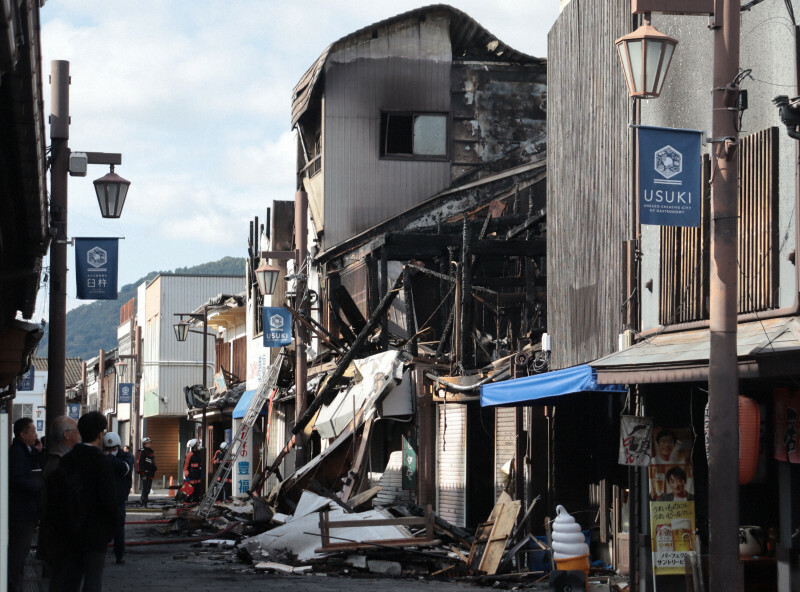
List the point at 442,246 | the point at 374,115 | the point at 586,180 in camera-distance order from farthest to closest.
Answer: the point at 374,115, the point at 442,246, the point at 586,180

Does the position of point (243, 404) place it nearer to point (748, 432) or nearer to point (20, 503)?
point (20, 503)

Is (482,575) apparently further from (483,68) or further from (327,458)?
(483,68)

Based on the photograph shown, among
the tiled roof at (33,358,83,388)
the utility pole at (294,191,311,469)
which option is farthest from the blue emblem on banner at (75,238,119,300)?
the tiled roof at (33,358,83,388)

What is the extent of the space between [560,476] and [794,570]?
265 inches

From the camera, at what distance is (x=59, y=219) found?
15.5 m

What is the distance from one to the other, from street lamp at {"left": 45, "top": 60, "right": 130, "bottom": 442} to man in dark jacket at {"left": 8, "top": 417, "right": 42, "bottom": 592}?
11.3 feet

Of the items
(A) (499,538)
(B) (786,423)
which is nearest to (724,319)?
(B) (786,423)

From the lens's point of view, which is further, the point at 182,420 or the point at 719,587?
the point at 182,420

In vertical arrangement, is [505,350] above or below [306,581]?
above

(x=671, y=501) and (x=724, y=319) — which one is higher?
(x=724, y=319)

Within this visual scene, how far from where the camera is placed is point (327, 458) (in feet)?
81.9

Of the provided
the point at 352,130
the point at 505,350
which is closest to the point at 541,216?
the point at 505,350

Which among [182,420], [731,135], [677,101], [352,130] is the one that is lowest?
[182,420]

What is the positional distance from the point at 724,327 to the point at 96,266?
9.50 metres
